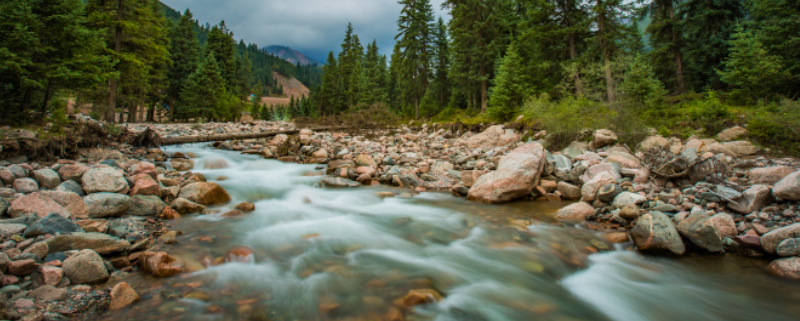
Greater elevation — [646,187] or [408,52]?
[408,52]

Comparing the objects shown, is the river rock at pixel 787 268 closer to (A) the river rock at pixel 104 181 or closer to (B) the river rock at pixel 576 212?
(B) the river rock at pixel 576 212

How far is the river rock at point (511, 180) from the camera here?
7684 mm

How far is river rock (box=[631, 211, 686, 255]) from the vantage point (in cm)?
459

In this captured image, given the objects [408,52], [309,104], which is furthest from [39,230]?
[309,104]

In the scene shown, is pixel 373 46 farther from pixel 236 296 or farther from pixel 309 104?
pixel 236 296

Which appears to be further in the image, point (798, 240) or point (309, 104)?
point (309, 104)

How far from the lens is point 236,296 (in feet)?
11.6

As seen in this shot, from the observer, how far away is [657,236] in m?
4.68

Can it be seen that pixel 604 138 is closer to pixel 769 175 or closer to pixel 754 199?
pixel 769 175

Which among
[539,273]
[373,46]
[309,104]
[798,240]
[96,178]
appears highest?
[373,46]

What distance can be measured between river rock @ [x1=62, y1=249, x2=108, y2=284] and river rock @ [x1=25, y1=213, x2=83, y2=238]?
0.85m

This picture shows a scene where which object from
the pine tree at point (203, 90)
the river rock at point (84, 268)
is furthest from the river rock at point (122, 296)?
the pine tree at point (203, 90)

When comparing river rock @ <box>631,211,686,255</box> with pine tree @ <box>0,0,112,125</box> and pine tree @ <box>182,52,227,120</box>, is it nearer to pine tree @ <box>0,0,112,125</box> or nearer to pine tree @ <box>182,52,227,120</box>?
pine tree @ <box>0,0,112,125</box>

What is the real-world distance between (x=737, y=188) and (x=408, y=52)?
2794cm
